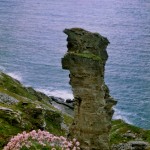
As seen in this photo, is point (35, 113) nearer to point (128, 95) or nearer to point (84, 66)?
point (84, 66)

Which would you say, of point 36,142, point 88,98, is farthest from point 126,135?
point 36,142

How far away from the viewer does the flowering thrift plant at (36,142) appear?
24.1 meters

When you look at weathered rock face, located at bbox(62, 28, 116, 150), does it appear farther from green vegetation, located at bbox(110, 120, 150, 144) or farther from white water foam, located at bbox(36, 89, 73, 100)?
white water foam, located at bbox(36, 89, 73, 100)

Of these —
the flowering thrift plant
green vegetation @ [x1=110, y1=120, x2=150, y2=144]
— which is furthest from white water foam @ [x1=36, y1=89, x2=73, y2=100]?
the flowering thrift plant

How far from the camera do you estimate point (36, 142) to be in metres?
24.9

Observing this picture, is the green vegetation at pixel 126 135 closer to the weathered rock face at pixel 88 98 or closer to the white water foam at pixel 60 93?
the weathered rock face at pixel 88 98

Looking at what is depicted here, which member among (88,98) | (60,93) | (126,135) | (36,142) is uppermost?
(36,142)

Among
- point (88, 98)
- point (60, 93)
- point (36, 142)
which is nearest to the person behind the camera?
point (36, 142)

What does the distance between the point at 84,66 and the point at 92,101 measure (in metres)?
3.23

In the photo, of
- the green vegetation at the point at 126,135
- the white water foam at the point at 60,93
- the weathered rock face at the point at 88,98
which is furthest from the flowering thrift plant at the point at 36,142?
the white water foam at the point at 60,93

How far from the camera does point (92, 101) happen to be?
39938 millimetres

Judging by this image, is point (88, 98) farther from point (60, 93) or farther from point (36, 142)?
point (60, 93)

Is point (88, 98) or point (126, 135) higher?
point (88, 98)

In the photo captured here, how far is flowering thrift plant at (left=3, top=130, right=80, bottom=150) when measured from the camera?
947 inches
